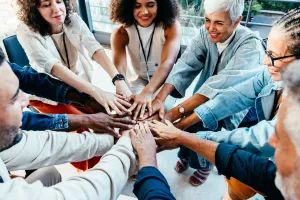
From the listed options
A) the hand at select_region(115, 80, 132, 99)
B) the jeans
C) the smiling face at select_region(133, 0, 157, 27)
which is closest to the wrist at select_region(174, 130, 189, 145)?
the jeans

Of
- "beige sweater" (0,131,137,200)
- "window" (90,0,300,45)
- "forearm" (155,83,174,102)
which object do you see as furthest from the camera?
"window" (90,0,300,45)

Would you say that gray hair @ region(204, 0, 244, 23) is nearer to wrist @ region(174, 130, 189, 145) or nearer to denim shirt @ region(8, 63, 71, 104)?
wrist @ region(174, 130, 189, 145)

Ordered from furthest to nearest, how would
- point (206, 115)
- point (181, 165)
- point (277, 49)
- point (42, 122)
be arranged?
1. point (181, 165)
2. point (206, 115)
3. point (42, 122)
4. point (277, 49)

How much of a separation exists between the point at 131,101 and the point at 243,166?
33.7 inches

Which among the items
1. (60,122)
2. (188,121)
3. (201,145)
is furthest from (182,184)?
(60,122)

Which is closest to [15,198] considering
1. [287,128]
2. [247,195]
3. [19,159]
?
[19,159]

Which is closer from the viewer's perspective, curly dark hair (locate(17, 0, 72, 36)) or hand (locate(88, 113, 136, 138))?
hand (locate(88, 113, 136, 138))

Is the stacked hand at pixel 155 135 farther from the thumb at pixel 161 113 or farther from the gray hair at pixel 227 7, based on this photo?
the gray hair at pixel 227 7

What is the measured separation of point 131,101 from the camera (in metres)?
1.71

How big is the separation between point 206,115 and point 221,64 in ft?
1.11

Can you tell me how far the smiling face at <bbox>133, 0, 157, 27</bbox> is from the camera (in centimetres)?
179

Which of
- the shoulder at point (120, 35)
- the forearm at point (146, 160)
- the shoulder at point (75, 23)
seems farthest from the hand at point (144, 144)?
the shoulder at point (75, 23)

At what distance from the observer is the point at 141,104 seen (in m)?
1.66

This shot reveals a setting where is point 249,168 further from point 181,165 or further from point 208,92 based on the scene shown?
point 181,165
